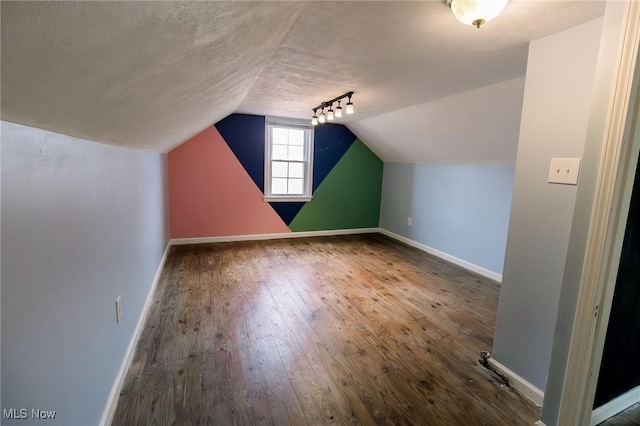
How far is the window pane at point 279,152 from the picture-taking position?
479cm

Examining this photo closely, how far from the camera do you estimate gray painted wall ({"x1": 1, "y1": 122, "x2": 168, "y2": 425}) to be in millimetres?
737

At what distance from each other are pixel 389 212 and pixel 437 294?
8.27ft

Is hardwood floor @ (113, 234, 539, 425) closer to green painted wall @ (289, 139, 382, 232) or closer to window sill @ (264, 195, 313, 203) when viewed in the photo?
window sill @ (264, 195, 313, 203)

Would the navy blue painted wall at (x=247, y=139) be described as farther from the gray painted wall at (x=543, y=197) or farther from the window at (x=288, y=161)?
the gray painted wall at (x=543, y=197)

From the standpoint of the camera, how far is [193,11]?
2.64 feet

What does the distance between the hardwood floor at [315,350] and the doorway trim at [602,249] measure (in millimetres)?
414

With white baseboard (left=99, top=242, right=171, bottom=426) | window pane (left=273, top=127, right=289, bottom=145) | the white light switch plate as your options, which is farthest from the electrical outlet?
window pane (left=273, top=127, right=289, bottom=145)

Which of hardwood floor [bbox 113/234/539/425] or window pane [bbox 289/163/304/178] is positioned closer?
hardwood floor [bbox 113/234/539/425]

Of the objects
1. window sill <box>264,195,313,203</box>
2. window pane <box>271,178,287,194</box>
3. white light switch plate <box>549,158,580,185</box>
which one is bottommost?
window sill <box>264,195,313,203</box>

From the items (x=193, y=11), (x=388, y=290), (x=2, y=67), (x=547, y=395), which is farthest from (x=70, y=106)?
(x=388, y=290)

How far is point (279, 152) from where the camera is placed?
191 inches

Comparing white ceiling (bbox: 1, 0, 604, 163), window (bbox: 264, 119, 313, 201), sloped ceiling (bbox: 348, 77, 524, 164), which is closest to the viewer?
white ceiling (bbox: 1, 0, 604, 163)

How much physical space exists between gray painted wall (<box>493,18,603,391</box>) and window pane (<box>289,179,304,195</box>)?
3.64 metres

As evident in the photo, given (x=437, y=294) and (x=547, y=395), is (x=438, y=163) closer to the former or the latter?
(x=437, y=294)
